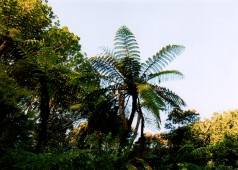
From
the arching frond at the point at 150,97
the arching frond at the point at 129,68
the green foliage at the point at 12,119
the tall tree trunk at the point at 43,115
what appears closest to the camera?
the green foliage at the point at 12,119

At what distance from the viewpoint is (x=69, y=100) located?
49.5 feet

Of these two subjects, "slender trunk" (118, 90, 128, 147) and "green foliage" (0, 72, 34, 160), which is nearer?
"green foliage" (0, 72, 34, 160)

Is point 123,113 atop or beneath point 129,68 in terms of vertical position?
beneath

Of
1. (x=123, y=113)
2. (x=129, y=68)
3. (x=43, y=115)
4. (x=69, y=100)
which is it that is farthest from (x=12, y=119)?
(x=69, y=100)

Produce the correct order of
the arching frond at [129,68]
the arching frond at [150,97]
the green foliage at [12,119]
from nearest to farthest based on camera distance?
1. the green foliage at [12,119]
2. the arching frond at [150,97]
3. the arching frond at [129,68]

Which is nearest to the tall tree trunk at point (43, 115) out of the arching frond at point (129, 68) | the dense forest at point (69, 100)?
the dense forest at point (69, 100)

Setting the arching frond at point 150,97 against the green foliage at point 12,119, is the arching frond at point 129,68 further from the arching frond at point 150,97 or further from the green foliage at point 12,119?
the green foliage at point 12,119

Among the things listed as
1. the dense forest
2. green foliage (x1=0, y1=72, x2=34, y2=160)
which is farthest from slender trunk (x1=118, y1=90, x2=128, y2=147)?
green foliage (x1=0, y1=72, x2=34, y2=160)

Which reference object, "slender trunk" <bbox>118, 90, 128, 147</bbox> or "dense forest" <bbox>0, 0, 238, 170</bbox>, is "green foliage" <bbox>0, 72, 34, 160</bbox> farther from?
"slender trunk" <bbox>118, 90, 128, 147</bbox>

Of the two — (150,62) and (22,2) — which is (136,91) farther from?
(22,2)

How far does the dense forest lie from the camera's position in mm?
8477

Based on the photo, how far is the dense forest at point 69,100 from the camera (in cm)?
848

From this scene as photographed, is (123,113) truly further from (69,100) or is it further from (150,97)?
(69,100)

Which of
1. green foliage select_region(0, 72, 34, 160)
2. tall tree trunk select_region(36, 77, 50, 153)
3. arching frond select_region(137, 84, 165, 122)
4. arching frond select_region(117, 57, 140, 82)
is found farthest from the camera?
arching frond select_region(117, 57, 140, 82)
